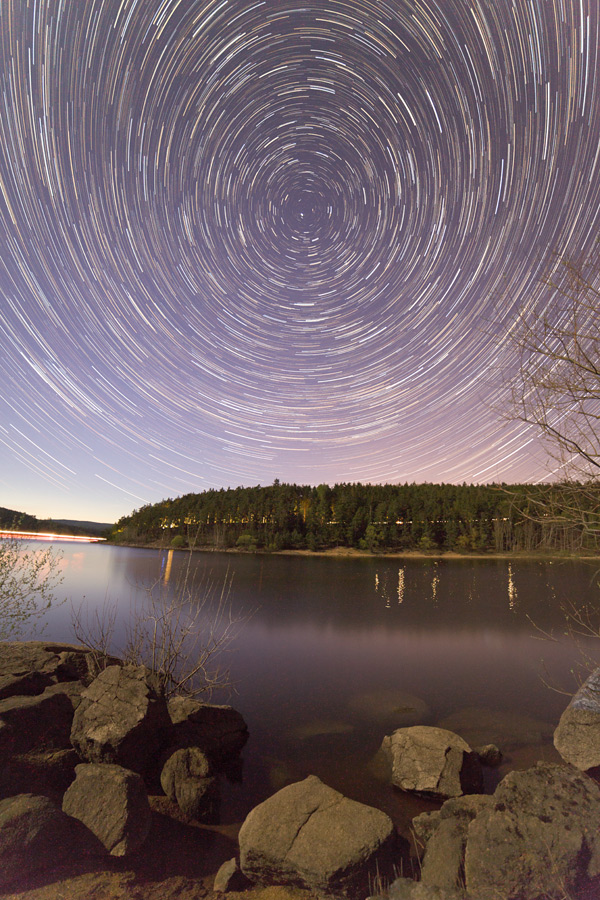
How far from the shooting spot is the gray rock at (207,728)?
11.9m

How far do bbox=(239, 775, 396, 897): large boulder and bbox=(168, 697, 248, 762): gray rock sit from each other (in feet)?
14.1

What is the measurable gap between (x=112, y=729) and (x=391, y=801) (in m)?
6.38

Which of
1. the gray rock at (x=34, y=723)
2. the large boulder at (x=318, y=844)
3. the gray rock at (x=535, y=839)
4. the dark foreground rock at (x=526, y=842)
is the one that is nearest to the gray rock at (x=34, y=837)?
the gray rock at (x=34, y=723)

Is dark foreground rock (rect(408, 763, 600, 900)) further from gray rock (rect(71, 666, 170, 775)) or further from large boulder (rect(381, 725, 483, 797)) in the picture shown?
gray rock (rect(71, 666, 170, 775))

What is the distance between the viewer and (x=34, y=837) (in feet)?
22.3

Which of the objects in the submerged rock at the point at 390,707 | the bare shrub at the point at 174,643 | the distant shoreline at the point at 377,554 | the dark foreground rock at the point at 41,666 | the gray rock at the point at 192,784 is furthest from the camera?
the distant shoreline at the point at 377,554

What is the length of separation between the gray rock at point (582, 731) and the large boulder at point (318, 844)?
6.84 meters

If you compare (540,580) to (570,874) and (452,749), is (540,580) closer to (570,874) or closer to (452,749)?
(452,749)

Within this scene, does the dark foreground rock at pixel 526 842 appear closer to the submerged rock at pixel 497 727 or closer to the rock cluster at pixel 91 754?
the rock cluster at pixel 91 754

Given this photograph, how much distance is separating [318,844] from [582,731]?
28.1 ft

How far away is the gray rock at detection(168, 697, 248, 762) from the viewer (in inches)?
469

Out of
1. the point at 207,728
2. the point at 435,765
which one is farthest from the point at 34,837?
the point at 435,765

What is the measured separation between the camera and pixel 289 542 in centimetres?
14225

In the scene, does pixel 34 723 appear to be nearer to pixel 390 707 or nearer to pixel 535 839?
pixel 535 839
